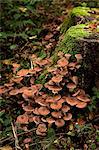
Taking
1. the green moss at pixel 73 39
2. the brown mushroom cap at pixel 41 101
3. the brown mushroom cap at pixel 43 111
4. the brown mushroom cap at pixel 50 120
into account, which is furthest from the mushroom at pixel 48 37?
the brown mushroom cap at pixel 50 120

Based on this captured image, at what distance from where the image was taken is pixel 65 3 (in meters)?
6.77

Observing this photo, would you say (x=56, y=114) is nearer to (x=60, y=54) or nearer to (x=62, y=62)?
(x=62, y=62)

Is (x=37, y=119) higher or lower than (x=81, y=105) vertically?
lower

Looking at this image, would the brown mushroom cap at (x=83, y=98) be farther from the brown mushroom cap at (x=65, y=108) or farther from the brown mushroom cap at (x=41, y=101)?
the brown mushroom cap at (x=41, y=101)

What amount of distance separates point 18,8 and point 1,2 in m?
0.41

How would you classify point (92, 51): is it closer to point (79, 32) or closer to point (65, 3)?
point (79, 32)

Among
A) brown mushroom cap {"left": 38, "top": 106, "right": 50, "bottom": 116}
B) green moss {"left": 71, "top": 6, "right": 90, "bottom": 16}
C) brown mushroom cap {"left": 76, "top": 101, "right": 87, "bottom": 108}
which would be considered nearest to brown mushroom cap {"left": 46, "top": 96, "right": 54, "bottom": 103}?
brown mushroom cap {"left": 38, "top": 106, "right": 50, "bottom": 116}

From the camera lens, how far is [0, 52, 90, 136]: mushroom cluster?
3571 millimetres

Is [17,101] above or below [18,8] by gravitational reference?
below

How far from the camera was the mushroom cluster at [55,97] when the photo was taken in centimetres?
357

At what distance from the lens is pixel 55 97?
12.0 feet

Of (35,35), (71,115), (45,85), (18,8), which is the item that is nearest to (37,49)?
(35,35)

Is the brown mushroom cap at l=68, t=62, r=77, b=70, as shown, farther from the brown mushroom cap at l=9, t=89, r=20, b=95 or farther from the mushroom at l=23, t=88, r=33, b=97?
the brown mushroom cap at l=9, t=89, r=20, b=95

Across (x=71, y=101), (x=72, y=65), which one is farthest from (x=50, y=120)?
(x=72, y=65)
